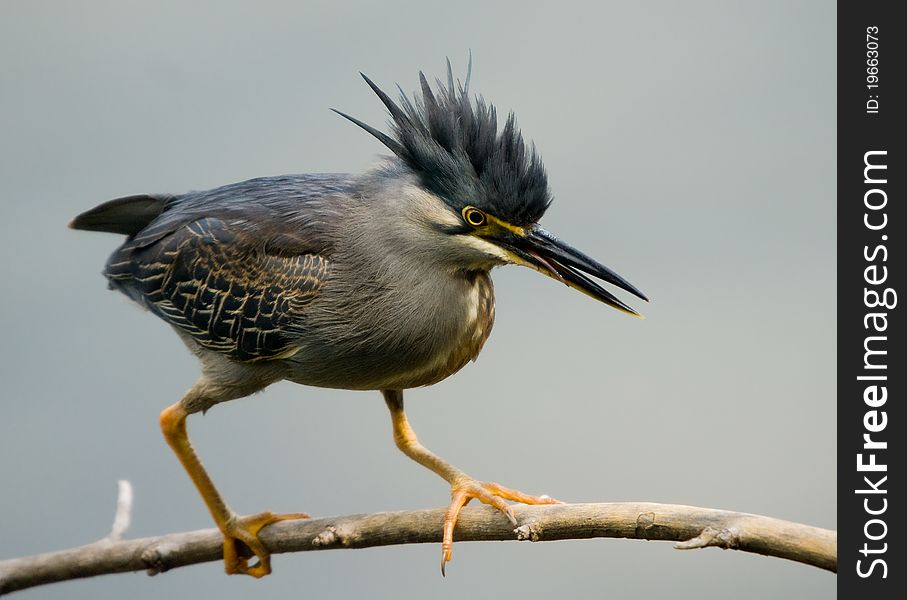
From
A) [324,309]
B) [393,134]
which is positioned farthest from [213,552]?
[393,134]

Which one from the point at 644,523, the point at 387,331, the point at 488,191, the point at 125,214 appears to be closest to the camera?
the point at 644,523

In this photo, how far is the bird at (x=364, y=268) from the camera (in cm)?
256

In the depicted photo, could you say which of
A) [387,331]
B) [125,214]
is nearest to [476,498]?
[387,331]

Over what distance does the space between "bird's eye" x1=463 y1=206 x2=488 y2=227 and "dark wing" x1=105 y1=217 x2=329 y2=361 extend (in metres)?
0.47

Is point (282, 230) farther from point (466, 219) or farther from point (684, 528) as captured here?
point (684, 528)

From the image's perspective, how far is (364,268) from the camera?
9.10ft

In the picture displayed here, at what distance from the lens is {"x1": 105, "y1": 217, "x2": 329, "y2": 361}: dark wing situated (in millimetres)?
2834

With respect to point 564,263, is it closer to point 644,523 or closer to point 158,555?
point 644,523

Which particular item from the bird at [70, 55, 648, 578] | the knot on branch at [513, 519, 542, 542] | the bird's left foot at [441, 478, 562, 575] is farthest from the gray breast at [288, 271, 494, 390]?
the knot on branch at [513, 519, 542, 542]

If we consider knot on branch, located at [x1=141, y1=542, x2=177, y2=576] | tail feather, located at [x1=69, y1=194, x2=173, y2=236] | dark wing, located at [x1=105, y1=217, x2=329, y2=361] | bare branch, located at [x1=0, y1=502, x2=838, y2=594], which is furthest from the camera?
tail feather, located at [x1=69, y1=194, x2=173, y2=236]

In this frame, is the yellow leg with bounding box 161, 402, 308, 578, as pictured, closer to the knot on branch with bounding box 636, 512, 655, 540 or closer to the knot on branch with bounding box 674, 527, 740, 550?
the knot on branch with bounding box 636, 512, 655, 540

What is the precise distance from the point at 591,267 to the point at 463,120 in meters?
0.48

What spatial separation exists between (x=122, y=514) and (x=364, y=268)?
1.29 metres

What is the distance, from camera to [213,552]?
3.24 metres
